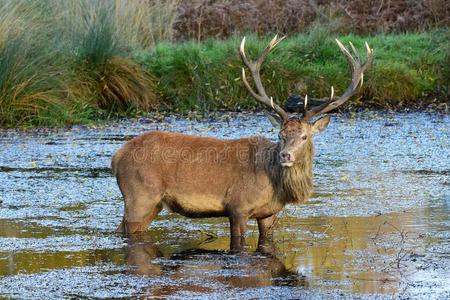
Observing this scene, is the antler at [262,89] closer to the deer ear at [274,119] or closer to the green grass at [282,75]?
the deer ear at [274,119]

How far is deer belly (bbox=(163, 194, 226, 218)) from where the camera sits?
9.94 meters

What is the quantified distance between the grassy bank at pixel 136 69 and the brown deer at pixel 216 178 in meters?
8.12

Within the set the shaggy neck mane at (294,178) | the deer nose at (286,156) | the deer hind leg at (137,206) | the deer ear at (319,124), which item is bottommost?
the deer hind leg at (137,206)

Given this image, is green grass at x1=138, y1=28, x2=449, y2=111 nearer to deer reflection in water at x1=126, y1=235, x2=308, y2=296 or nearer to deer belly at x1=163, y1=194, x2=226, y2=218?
deer belly at x1=163, y1=194, x2=226, y2=218

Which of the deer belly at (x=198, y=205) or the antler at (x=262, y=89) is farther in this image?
the antler at (x=262, y=89)

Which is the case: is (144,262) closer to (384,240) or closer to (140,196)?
(140,196)

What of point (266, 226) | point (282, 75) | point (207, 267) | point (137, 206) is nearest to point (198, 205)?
point (137, 206)

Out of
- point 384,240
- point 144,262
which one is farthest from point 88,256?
point 384,240

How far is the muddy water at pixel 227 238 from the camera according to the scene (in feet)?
26.5

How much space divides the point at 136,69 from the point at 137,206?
1011 centimetres

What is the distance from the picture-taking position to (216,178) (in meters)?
10.0

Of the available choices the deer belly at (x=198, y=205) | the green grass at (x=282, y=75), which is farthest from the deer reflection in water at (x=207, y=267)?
the green grass at (x=282, y=75)

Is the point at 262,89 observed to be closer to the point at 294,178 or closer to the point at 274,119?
the point at 274,119

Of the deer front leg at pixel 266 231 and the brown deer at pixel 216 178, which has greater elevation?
the brown deer at pixel 216 178
